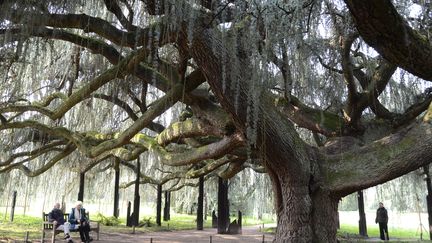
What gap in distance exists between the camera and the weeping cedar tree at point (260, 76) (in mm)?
3855

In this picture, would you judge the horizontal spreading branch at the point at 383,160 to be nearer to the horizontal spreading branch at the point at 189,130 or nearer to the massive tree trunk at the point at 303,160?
the massive tree trunk at the point at 303,160

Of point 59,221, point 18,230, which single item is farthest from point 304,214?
point 18,230

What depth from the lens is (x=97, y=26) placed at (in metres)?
4.73

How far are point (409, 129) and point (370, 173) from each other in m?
0.79

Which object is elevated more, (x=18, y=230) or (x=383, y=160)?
(x=383, y=160)

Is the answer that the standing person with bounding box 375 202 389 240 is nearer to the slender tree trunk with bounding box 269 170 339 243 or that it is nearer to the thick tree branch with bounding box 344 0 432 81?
the slender tree trunk with bounding box 269 170 339 243

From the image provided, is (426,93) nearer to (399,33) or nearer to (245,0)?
(399,33)

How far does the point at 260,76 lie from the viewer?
4004 millimetres

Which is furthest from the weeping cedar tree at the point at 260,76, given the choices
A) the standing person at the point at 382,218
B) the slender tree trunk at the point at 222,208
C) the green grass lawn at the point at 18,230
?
the slender tree trunk at the point at 222,208

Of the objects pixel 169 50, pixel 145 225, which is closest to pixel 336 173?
pixel 169 50

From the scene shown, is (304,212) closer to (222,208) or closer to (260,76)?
(260,76)

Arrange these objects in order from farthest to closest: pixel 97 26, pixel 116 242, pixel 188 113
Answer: pixel 116 242 < pixel 188 113 < pixel 97 26

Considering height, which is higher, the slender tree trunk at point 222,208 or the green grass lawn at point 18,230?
the slender tree trunk at point 222,208

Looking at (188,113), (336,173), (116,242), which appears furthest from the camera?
(116,242)
